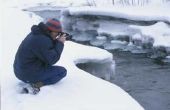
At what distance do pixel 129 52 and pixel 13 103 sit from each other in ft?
24.7

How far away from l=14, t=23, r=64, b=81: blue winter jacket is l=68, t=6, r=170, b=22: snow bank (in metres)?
7.69

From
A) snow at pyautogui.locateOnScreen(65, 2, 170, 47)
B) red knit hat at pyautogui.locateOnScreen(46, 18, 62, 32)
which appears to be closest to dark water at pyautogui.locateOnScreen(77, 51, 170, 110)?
snow at pyautogui.locateOnScreen(65, 2, 170, 47)

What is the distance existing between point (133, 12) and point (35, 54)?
29.9 feet

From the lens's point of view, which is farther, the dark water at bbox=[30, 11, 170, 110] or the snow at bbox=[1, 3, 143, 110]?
the dark water at bbox=[30, 11, 170, 110]

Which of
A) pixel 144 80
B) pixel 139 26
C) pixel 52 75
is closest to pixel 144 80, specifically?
pixel 144 80

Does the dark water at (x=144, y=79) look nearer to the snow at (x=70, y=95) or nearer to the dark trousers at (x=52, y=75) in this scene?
the snow at (x=70, y=95)

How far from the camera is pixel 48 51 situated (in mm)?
6258

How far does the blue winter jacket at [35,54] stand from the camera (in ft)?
20.5

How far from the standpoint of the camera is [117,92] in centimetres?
642

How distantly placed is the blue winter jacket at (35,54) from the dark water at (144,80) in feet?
8.17

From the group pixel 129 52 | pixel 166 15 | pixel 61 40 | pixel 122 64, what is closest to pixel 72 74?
pixel 61 40

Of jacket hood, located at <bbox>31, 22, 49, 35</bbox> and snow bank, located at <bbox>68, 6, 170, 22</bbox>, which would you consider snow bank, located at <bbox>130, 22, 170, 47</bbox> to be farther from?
jacket hood, located at <bbox>31, 22, 49, 35</bbox>

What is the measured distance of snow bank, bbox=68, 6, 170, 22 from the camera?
14102 mm

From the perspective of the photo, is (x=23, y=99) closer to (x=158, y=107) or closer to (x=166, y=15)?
(x=158, y=107)
